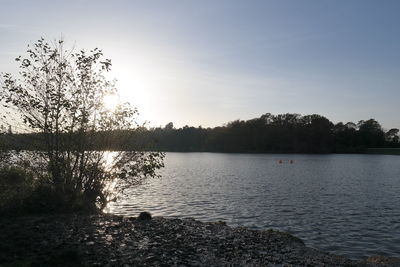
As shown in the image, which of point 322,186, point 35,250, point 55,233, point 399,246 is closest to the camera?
point 35,250

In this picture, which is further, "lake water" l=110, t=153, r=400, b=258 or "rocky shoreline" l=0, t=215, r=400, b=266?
"lake water" l=110, t=153, r=400, b=258

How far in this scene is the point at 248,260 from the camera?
13.2 metres

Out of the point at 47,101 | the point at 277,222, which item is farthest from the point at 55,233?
the point at 277,222

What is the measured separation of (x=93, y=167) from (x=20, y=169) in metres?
4.30

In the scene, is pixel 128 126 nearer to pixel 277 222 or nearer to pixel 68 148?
pixel 68 148

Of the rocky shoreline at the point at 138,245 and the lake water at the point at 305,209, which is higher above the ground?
the rocky shoreline at the point at 138,245

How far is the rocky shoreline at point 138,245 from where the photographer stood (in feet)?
38.7

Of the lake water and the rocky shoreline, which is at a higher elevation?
the rocky shoreline

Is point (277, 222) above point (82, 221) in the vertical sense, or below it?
below

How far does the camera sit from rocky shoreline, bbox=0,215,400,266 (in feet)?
38.7

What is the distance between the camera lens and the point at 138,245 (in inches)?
544

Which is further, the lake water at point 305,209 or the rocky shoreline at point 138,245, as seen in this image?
the lake water at point 305,209

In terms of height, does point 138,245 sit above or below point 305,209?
above

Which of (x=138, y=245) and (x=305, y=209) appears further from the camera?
(x=305, y=209)
